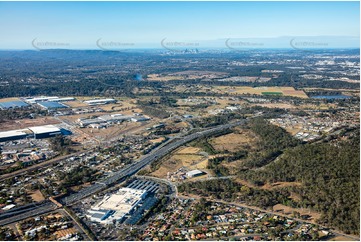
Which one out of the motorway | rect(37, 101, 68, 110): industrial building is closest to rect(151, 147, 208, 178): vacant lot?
the motorway

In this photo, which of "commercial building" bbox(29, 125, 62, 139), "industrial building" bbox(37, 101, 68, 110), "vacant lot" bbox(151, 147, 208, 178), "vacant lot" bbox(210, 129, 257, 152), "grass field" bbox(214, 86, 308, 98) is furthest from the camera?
"grass field" bbox(214, 86, 308, 98)

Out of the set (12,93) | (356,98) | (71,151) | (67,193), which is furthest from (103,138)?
(356,98)

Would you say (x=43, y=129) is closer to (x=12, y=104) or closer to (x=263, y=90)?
(x=12, y=104)

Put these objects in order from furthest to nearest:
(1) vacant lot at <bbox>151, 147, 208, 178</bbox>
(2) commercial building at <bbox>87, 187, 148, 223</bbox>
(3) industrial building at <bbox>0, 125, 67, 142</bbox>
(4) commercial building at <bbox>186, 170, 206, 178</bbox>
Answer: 1. (3) industrial building at <bbox>0, 125, 67, 142</bbox>
2. (1) vacant lot at <bbox>151, 147, 208, 178</bbox>
3. (4) commercial building at <bbox>186, 170, 206, 178</bbox>
4. (2) commercial building at <bbox>87, 187, 148, 223</bbox>

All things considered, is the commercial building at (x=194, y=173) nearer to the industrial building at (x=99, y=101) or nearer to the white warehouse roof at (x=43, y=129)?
the white warehouse roof at (x=43, y=129)

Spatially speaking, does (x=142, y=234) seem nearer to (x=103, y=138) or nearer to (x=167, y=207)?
(x=167, y=207)

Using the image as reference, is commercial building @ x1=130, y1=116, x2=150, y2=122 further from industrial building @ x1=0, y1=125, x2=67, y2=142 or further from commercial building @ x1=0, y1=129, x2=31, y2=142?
commercial building @ x1=0, y1=129, x2=31, y2=142
